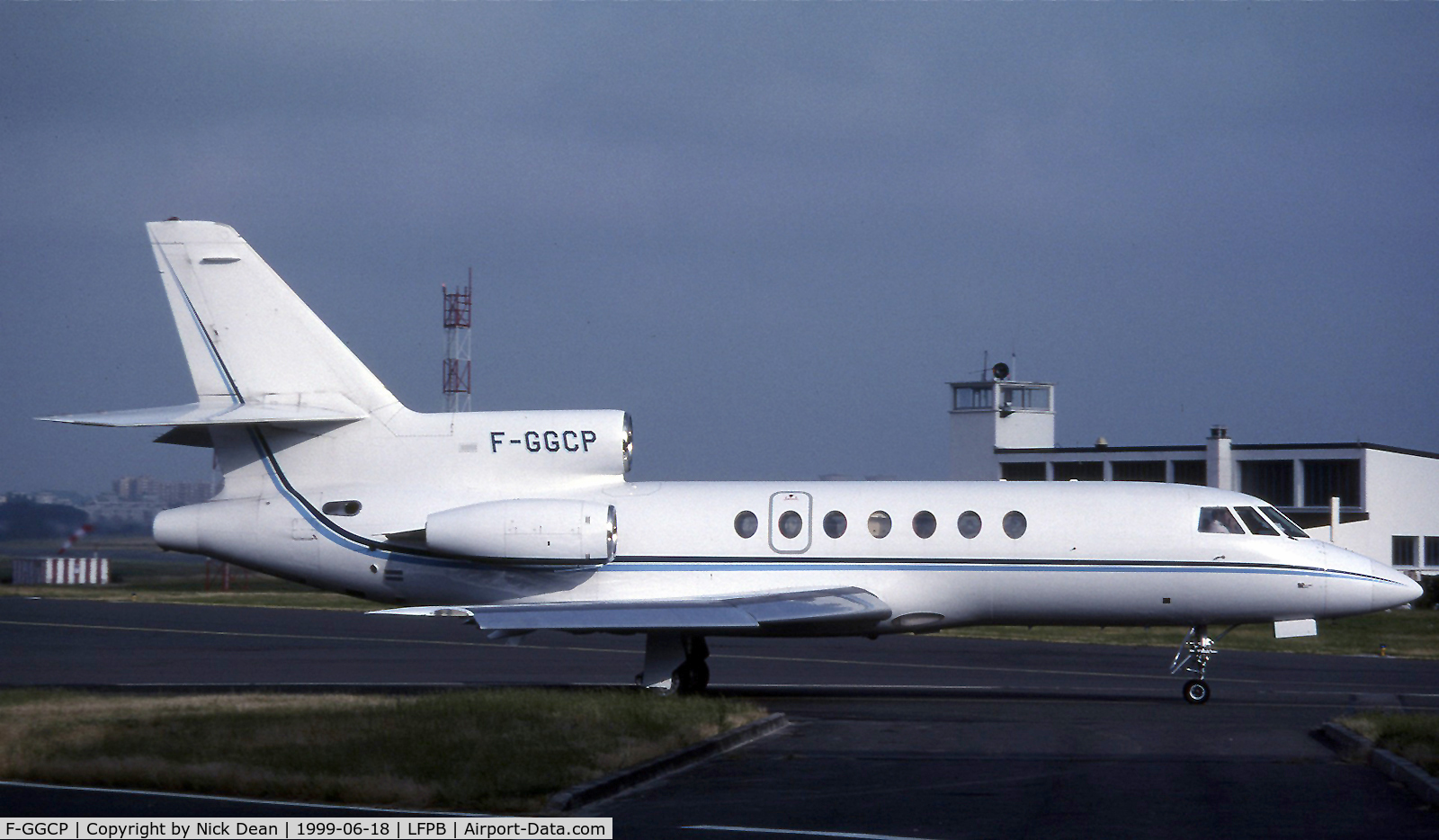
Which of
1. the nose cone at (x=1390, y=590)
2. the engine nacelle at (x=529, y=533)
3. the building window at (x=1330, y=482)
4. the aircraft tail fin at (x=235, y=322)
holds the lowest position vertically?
the nose cone at (x=1390, y=590)

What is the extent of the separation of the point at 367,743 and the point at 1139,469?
48.8 meters

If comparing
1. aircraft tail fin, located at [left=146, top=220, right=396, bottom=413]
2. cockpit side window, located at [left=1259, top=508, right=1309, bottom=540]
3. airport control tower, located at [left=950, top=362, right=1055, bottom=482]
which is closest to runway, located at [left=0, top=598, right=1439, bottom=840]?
cockpit side window, located at [left=1259, top=508, right=1309, bottom=540]

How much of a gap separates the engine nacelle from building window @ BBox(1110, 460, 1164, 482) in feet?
134

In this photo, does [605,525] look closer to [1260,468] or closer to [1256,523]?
[1256,523]

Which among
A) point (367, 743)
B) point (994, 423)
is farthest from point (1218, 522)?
point (994, 423)

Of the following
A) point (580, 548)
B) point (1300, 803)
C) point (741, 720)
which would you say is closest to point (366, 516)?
point (580, 548)

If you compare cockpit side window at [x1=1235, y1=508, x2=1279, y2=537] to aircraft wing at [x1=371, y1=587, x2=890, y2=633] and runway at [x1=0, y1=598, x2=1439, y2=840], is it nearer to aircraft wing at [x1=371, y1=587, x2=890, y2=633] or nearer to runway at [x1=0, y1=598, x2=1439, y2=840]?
runway at [x1=0, y1=598, x2=1439, y2=840]

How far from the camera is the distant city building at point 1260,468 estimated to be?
176 feet

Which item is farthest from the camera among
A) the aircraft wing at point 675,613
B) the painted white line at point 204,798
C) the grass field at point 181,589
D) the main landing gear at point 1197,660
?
the grass field at point 181,589

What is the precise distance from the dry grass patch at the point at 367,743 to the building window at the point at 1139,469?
43.1 meters

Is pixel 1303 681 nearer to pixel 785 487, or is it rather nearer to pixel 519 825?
pixel 785 487

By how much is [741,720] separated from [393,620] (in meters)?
23.9

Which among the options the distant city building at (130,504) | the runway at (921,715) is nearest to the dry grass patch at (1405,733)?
the runway at (921,715)

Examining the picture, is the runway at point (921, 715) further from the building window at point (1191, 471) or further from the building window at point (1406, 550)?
the building window at point (1406, 550)
